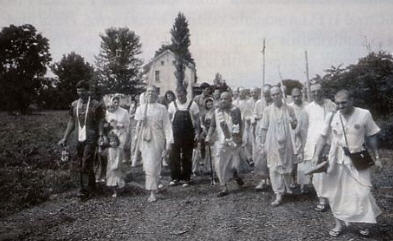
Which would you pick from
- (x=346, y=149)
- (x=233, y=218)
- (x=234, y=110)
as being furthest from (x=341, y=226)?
(x=234, y=110)

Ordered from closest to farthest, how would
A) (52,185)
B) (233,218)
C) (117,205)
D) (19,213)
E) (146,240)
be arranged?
1. (146,240)
2. (233,218)
3. (19,213)
4. (117,205)
5. (52,185)

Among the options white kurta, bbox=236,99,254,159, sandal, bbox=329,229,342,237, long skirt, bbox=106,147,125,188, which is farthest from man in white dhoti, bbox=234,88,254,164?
sandal, bbox=329,229,342,237

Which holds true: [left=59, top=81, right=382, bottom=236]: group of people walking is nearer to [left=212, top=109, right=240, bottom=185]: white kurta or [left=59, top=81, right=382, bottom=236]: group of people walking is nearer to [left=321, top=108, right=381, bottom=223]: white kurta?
[left=212, top=109, right=240, bottom=185]: white kurta

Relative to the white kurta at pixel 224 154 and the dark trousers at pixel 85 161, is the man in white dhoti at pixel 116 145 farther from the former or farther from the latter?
the white kurta at pixel 224 154

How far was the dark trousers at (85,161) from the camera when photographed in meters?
8.28

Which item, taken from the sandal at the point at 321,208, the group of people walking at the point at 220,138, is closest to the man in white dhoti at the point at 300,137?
the group of people walking at the point at 220,138

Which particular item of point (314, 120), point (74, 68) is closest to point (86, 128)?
point (314, 120)

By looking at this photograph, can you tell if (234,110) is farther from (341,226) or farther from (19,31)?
(19,31)

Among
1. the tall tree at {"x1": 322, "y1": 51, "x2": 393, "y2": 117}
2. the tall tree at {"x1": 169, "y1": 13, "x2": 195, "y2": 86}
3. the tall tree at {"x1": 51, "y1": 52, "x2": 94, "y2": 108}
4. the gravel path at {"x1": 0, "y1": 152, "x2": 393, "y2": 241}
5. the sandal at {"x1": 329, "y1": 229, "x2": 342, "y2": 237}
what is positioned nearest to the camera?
the sandal at {"x1": 329, "y1": 229, "x2": 342, "y2": 237}

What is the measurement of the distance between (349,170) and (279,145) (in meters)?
2.18

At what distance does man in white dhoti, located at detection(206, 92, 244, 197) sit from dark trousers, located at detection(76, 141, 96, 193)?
2.37 m

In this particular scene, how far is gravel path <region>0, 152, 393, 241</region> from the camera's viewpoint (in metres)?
5.85

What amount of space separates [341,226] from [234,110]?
3.57 metres

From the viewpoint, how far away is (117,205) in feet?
25.7
